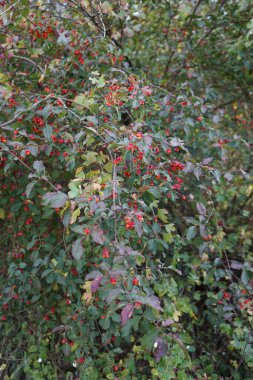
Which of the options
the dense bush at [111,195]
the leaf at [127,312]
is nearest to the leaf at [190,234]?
the dense bush at [111,195]

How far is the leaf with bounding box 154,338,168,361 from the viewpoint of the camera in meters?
1.40

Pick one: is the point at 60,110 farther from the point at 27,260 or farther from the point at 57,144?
the point at 27,260

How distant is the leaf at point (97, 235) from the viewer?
54.3 inches

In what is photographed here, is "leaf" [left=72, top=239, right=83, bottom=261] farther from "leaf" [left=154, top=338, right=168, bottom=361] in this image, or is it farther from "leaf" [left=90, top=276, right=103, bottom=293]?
"leaf" [left=154, top=338, right=168, bottom=361]

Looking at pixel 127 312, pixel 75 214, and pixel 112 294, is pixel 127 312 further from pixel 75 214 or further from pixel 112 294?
pixel 75 214

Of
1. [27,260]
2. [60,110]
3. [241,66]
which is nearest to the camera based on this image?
[60,110]

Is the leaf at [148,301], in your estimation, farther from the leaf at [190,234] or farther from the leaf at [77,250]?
the leaf at [190,234]

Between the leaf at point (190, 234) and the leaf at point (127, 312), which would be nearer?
the leaf at point (127, 312)

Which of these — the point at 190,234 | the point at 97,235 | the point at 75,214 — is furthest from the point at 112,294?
the point at 190,234

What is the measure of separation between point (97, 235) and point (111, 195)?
0.20 metres

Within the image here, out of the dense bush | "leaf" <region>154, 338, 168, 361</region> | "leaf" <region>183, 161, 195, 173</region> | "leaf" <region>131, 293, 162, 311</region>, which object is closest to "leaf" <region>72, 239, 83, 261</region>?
the dense bush

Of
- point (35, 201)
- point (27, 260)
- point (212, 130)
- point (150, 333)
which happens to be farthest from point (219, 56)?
point (150, 333)

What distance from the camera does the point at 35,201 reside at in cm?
249

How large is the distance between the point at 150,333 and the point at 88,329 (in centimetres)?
68
